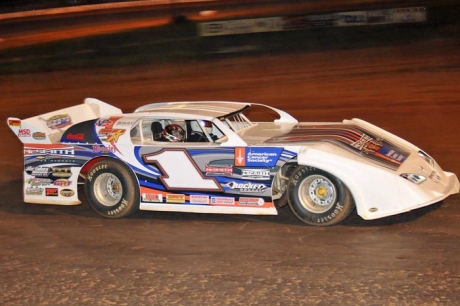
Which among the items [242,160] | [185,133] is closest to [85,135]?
[185,133]

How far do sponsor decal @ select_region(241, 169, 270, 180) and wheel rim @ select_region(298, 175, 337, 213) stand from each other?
1.31ft

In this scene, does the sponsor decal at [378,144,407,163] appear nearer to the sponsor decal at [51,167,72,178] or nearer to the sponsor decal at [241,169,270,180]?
the sponsor decal at [241,169,270,180]

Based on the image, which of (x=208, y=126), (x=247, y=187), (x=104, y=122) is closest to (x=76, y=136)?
(x=104, y=122)

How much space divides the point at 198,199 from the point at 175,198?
286 mm

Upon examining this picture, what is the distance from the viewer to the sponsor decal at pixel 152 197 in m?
8.51

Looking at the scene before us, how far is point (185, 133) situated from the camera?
8.83 metres

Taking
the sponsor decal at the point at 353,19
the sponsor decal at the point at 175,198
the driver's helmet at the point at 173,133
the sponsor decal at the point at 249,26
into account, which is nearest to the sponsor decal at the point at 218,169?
the sponsor decal at the point at 175,198

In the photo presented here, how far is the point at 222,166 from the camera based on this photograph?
820 cm

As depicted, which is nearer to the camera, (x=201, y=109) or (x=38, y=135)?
(x=201, y=109)

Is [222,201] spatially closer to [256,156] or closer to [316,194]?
[256,156]

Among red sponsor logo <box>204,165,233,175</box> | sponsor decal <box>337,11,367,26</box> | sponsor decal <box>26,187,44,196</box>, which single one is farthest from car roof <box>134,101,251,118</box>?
sponsor decal <box>337,11,367,26</box>

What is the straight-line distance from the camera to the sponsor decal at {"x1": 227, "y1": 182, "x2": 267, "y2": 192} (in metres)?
8.05

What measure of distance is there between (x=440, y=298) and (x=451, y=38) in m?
14.7

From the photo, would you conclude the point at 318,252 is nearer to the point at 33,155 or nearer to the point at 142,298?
the point at 142,298
